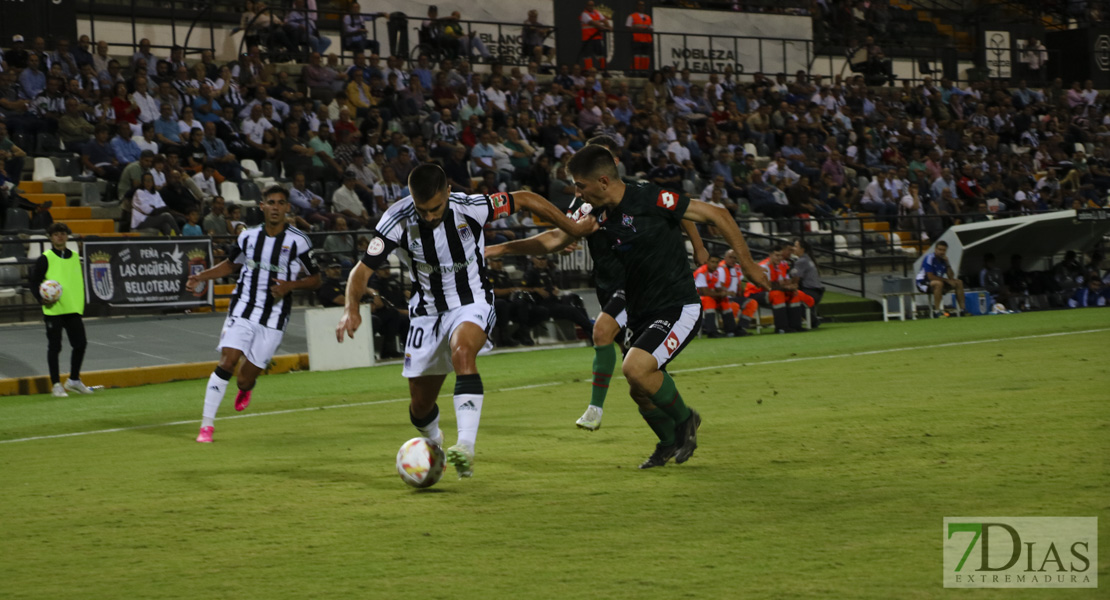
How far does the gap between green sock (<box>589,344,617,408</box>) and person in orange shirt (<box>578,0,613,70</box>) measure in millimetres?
24557

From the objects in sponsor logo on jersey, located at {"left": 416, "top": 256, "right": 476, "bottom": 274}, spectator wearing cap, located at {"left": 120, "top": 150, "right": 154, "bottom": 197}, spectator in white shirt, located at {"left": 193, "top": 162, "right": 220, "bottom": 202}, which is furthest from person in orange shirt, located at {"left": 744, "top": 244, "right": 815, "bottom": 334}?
sponsor logo on jersey, located at {"left": 416, "top": 256, "right": 476, "bottom": 274}

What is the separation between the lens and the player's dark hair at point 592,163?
8.18m

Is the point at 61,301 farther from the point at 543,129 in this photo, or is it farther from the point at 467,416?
the point at 543,129

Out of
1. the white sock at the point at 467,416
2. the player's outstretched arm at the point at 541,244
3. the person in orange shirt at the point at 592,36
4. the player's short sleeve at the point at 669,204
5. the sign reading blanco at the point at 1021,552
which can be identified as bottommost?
the sign reading blanco at the point at 1021,552

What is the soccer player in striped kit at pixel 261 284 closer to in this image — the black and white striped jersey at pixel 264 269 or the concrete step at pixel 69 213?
the black and white striped jersey at pixel 264 269

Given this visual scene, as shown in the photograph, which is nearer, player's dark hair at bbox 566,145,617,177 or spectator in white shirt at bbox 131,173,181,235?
player's dark hair at bbox 566,145,617,177

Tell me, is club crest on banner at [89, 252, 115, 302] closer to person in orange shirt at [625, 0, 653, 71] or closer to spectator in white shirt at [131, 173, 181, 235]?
spectator in white shirt at [131, 173, 181, 235]

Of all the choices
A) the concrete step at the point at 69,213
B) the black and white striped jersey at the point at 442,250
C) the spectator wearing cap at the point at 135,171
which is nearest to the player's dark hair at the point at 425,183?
the black and white striped jersey at the point at 442,250

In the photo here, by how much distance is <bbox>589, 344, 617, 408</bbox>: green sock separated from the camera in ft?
34.6

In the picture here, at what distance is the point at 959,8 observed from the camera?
158ft

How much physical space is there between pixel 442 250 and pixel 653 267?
1.46m

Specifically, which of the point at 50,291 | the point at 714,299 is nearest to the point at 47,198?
the point at 50,291

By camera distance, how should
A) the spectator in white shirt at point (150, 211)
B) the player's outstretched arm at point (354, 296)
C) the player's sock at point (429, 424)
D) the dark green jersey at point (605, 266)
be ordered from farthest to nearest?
the spectator in white shirt at point (150, 211), the dark green jersey at point (605, 266), the player's sock at point (429, 424), the player's outstretched arm at point (354, 296)

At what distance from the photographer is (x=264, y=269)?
38.4 feet
